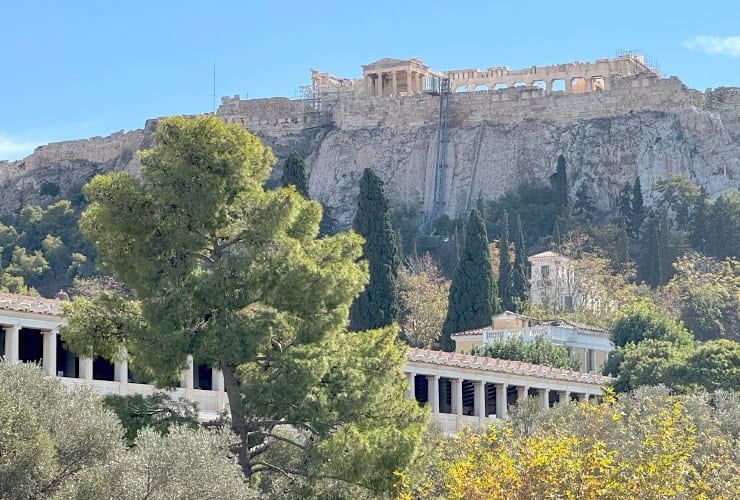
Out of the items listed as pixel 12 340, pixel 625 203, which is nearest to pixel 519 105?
pixel 625 203

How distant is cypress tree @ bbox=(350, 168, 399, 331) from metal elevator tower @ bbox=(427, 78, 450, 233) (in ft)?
104

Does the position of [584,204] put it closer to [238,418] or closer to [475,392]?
[475,392]

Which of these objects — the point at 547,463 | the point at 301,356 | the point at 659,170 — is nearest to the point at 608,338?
the point at 659,170

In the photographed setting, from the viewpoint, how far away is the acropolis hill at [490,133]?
108m

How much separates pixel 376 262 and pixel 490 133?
1555 inches

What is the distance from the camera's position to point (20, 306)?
46.6m

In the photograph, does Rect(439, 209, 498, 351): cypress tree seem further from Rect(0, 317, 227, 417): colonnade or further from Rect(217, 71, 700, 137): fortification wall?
Rect(217, 71, 700, 137): fortification wall

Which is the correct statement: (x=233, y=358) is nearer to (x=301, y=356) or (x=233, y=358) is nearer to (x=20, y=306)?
(x=301, y=356)

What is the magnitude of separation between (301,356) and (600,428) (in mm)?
7759

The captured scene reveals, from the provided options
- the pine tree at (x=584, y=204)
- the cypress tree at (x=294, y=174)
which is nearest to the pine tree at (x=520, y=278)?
the cypress tree at (x=294, y=174)

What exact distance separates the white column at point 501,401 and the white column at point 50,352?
2017 centimetres

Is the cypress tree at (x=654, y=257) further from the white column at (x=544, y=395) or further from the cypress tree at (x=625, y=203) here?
the white column at (x=544, y=395)

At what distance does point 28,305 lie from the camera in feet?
154

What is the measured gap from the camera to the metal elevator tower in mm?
111750
